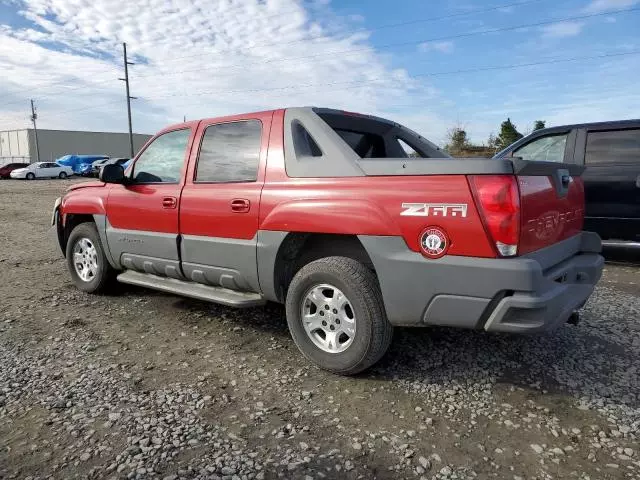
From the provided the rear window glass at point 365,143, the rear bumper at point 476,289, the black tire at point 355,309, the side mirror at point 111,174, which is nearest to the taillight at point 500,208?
the rear bumper at point 476,289

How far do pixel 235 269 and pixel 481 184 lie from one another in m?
1.96

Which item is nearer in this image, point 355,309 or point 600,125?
point 355,309

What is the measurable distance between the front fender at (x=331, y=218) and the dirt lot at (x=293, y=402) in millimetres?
1003

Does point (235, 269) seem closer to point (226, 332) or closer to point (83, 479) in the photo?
point (226, 332)

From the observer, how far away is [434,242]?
9.10ft

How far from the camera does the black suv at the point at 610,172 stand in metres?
6.04

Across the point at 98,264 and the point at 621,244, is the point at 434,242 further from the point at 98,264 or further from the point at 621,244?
the point at 621,244

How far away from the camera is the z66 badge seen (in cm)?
274

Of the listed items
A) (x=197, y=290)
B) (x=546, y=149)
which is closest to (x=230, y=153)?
(x=197, y=290)

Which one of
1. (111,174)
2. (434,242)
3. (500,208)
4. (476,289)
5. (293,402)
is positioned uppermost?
(111,174)

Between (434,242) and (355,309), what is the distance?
676 millimetres

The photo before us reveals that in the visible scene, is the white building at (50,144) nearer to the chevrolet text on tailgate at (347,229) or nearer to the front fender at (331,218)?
the chevrolet text on tailgate at (347,229)

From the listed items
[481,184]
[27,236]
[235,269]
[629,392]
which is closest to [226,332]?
[235,269]

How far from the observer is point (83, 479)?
7.23 ft
